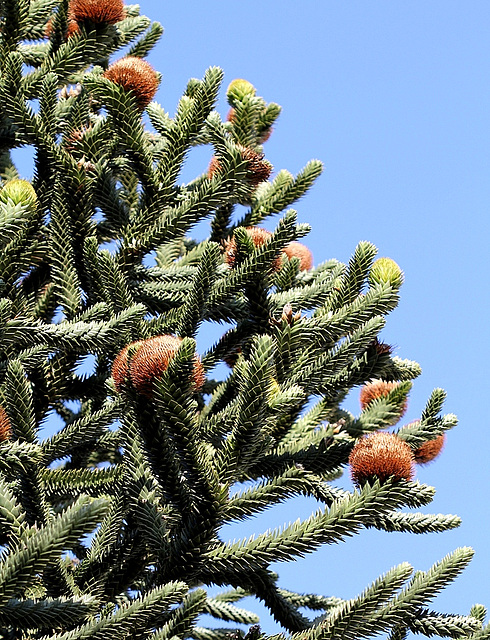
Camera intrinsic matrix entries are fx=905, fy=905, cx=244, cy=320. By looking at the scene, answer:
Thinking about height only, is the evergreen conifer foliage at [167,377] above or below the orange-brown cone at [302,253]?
below

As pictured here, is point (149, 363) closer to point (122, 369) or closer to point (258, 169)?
point (122, 369)

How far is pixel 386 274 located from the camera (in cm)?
421

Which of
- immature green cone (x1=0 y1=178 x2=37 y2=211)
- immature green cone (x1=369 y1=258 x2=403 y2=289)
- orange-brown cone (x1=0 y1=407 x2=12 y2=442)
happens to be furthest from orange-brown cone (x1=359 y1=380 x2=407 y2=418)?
immature green cone (x1=0 y1=178 x2=37 y2=211)

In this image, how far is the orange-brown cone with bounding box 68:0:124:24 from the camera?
4879mm

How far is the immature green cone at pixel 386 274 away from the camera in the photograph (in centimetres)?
421

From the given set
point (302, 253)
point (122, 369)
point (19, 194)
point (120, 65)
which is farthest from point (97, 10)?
point (122, 369)

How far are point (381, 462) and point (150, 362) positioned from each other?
939 mm

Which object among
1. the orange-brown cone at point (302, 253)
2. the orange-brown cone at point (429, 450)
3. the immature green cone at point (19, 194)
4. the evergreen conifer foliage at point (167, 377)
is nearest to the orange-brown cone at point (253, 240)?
the evergreen conifer foliage at point (167, 377)

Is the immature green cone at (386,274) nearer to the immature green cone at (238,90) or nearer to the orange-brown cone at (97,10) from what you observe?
the immature green cone at (238,90)

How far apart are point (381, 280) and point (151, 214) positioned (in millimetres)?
1185

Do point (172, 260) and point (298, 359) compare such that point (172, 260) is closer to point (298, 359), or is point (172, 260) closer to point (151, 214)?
point (151, 214)

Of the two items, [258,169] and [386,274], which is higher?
[258,169]

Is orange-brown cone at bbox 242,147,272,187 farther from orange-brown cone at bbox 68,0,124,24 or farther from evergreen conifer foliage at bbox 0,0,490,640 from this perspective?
orange-brown cone at bbox 68,0,124,24

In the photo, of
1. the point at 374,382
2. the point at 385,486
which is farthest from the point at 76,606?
the point at 374,382
